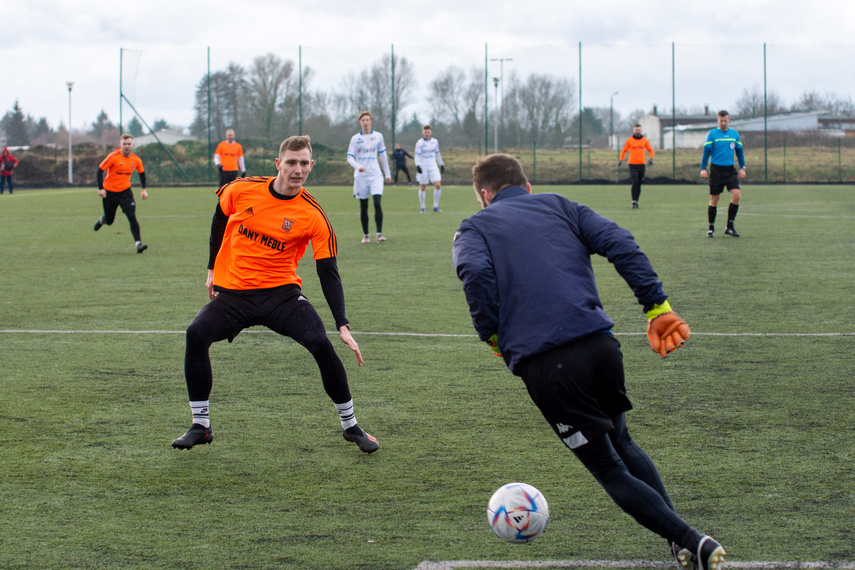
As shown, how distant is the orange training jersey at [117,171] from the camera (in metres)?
13.3

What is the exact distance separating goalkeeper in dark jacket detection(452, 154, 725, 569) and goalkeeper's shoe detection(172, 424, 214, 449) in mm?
2097

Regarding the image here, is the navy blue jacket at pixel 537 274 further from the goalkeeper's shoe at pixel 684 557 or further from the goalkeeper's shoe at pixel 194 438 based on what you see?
the goalkeeper's shoe at pixel 194 438

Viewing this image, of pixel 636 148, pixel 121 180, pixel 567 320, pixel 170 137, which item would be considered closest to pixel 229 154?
pixel 121 180

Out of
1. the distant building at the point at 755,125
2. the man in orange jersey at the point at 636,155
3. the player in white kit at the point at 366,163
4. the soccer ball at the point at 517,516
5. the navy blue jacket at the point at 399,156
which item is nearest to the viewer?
the soccer ball at the point at 517,516

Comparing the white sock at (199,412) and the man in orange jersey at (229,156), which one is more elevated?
the man in orange jersey at (229,156)

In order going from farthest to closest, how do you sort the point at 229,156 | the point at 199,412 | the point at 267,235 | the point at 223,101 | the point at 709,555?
the point at 223,101 < the point at 229,156 < the point at 267,235 < the point at 199,412 < the point at 709,555

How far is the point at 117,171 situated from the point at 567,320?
11.9m

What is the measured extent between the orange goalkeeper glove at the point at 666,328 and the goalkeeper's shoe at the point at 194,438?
2579mm

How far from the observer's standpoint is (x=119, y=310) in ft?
28.5

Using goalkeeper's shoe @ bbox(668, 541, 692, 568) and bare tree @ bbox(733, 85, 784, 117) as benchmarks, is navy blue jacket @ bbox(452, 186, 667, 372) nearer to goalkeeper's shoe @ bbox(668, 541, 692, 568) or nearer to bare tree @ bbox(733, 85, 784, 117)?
goalkeeper's shoe @ bbox(668, 541, 692, 568)

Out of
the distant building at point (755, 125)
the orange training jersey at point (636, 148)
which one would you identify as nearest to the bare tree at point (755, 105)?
the distant building at point (755, 125)

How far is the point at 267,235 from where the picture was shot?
469 cm

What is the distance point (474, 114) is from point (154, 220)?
26117 mm

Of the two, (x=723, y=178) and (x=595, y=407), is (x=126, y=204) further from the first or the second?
(x=595, y=407)
